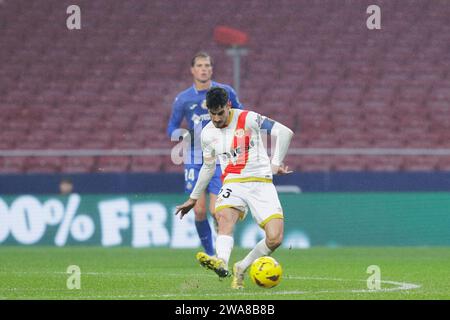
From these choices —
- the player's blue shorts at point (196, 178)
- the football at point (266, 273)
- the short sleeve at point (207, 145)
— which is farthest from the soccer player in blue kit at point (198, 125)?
the football at point (266, 273)

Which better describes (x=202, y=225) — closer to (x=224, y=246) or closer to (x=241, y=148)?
(x=241, y=148)

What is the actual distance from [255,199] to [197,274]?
198 centimetres

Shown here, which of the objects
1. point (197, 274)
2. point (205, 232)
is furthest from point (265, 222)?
point (205, 232)

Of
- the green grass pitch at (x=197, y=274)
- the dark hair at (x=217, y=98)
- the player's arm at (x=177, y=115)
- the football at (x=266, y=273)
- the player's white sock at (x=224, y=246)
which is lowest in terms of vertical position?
the green grass pitch at (x=197, y=274)

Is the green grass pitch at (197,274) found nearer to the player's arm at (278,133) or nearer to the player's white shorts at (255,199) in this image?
the player's white shorts at (255,199)

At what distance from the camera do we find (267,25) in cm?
2481

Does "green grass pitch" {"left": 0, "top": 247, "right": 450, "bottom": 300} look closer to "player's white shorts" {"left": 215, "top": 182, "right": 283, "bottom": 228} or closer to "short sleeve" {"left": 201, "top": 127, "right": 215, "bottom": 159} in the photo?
"player's white shorts" {"left": 215, "top": 182, "right": 283, "bottom": 228}

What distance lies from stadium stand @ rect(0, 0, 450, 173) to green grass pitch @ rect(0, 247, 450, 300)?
4875 mm

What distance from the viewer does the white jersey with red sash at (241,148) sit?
1012cm

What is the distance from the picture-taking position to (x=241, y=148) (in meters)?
10.1

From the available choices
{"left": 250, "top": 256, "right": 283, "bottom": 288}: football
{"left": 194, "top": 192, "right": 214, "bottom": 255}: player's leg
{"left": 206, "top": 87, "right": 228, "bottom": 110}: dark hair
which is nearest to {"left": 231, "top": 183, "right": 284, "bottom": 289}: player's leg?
{"left": 250, "top": 256, "right": 283, "bottom": 288}: football

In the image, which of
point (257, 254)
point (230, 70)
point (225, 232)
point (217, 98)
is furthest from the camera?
point (230, 70)
